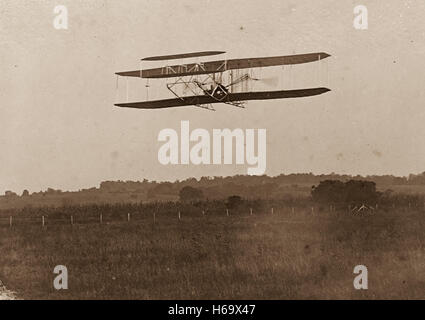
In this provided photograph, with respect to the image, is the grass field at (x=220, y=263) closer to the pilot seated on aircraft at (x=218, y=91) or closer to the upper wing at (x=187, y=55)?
the pilot seated on aircraft at (x=218, y=91)

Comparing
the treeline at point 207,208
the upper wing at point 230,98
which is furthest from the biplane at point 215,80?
the treeline at point 207,208

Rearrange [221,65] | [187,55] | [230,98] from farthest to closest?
[230,98]
[221,65]
[187,55]

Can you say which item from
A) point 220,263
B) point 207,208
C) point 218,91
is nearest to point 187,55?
point 218,91

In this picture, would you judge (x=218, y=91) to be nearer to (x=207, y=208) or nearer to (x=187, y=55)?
(x=187, y=55)

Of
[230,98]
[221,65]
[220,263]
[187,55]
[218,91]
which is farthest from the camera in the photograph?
[218,91]

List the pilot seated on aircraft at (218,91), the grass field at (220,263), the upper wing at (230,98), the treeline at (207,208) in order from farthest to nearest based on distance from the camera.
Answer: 1. the treeline at (207,208)
2. the pilot seated on aircraft at (218,91)
3. the upper wing at (230,98)
4. the grass field at (220,263)

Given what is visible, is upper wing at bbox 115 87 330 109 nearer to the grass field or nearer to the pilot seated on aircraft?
the pilot seated on aircraft
